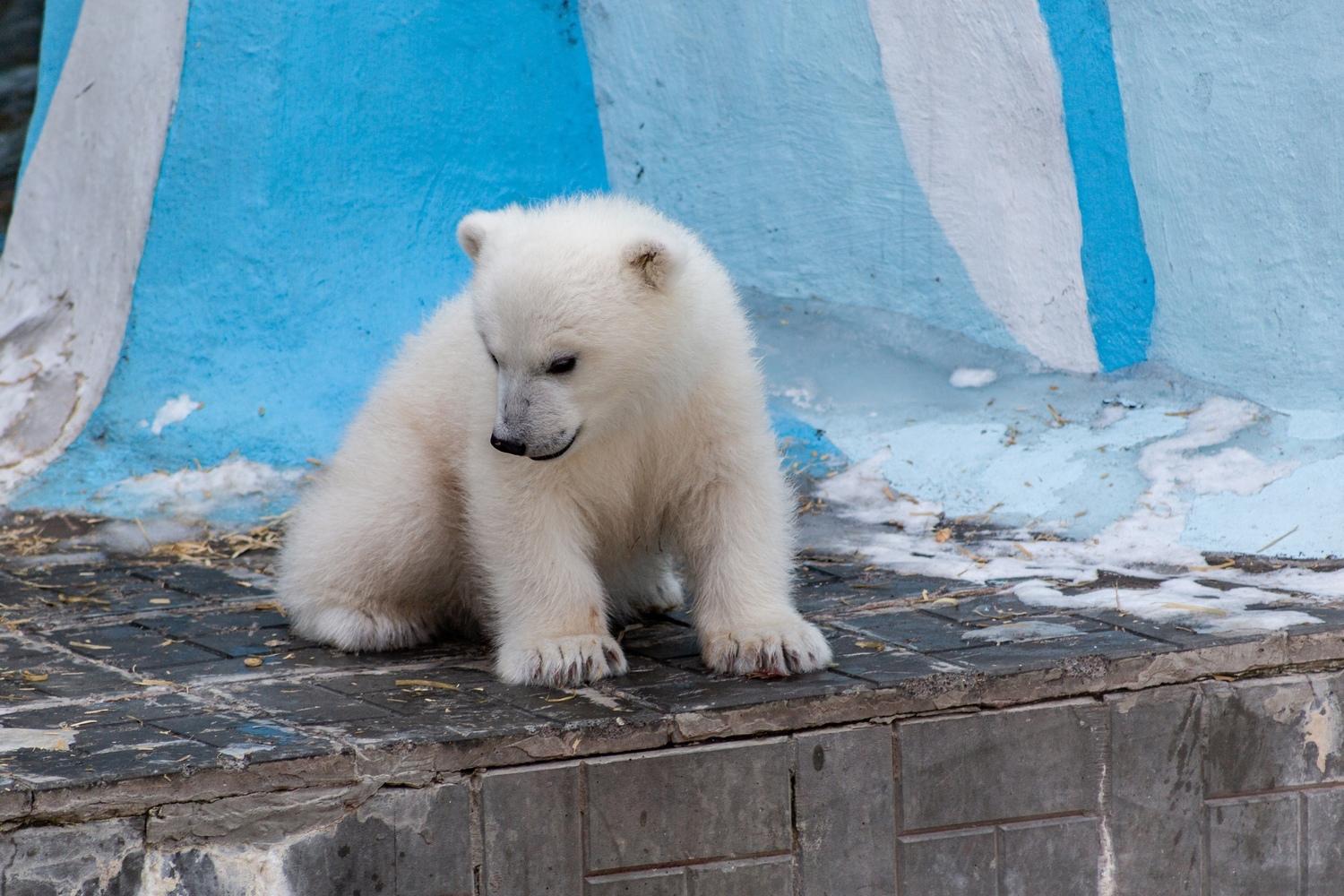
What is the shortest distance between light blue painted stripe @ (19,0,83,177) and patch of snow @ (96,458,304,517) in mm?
1578

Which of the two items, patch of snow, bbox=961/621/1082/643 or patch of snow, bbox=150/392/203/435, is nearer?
patch of snow, bbox=961/621/1082/643

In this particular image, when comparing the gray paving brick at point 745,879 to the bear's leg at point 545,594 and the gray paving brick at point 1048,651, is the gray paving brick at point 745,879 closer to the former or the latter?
the bear's leg at point 545,594

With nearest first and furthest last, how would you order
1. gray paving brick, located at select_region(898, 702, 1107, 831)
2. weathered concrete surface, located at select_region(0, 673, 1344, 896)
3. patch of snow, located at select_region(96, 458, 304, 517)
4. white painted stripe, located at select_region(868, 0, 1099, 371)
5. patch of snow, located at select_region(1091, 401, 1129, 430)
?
1. weathered concrete surface, located at select_region(0, 673, 1344, 896)
2. gray paving brick, located at select_region(898, 702, 1107, 831)
3. patch of snow, located at select_region(1091, 401, 1129, 430)
4. white painted stripe, located at select_region(868, 0, 1099, 371)
5. patch of snow, located at select_region(96, 458, 304, 517)

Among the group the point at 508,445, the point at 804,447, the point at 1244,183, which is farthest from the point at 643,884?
the point at 1244,183

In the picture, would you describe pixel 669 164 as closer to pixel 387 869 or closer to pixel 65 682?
pixel 65 682

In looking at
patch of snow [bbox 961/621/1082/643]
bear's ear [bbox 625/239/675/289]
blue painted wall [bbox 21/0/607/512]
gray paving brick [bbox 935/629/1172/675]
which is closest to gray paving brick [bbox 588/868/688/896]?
gray paving brick [bbox 935/629/1172/675]

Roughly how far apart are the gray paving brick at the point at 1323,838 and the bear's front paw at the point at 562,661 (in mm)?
1717

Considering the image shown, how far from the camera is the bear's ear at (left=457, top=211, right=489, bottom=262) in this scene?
354 centimetres

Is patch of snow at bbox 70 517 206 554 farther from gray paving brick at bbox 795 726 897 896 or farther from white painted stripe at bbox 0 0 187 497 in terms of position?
gray paving brick at bbox 795 726 897 896

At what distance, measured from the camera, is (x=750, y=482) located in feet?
11.8

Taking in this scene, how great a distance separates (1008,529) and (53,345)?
→ 12.9 ft

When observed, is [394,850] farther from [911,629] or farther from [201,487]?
[201,487]

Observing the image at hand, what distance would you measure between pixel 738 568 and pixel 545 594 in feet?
1.53

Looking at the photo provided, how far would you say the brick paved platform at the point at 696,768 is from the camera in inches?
113
